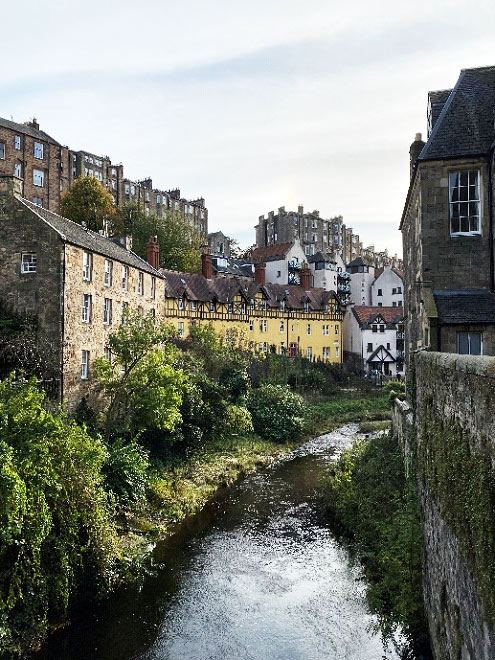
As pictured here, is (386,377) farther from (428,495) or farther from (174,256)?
(428,495)

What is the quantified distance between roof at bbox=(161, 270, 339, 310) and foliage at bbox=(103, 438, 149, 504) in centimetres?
2495

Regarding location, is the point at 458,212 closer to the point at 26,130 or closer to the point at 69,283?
the point at 69,283

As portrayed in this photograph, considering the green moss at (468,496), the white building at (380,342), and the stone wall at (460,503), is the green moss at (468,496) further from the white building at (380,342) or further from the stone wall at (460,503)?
the white building at (380,342)

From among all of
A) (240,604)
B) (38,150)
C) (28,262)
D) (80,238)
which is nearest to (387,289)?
(38,150)

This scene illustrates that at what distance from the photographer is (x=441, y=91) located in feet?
70.2

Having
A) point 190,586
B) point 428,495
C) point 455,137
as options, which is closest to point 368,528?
point 190,586

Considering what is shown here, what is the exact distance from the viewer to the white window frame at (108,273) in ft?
102

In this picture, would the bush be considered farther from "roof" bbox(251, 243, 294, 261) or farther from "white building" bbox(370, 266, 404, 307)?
"white building" bbox(370, 266, 404, 307)

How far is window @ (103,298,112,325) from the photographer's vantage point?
30.7 metres

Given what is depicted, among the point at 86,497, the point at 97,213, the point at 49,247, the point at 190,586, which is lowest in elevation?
the point at 190,586

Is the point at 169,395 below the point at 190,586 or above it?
above

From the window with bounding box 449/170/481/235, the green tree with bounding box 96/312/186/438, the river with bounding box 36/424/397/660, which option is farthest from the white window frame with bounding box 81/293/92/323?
the window with bounding box 449/170/481/235

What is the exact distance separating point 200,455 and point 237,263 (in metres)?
52.6

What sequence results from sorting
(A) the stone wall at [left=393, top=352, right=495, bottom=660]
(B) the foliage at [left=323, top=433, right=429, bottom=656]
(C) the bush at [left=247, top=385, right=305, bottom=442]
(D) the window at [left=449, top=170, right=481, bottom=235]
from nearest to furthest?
1. (A) the stone wall at [left=393, top=352, right=495, bottom=660]
2. (B) the foliage at [left=323, top=433, right=429, bottom=656]
3. (D) the window at [left=449, top=170, right=481, bottom=235]
4. (C) the bush at [left=247, top=385, right=305, bottom=442]
